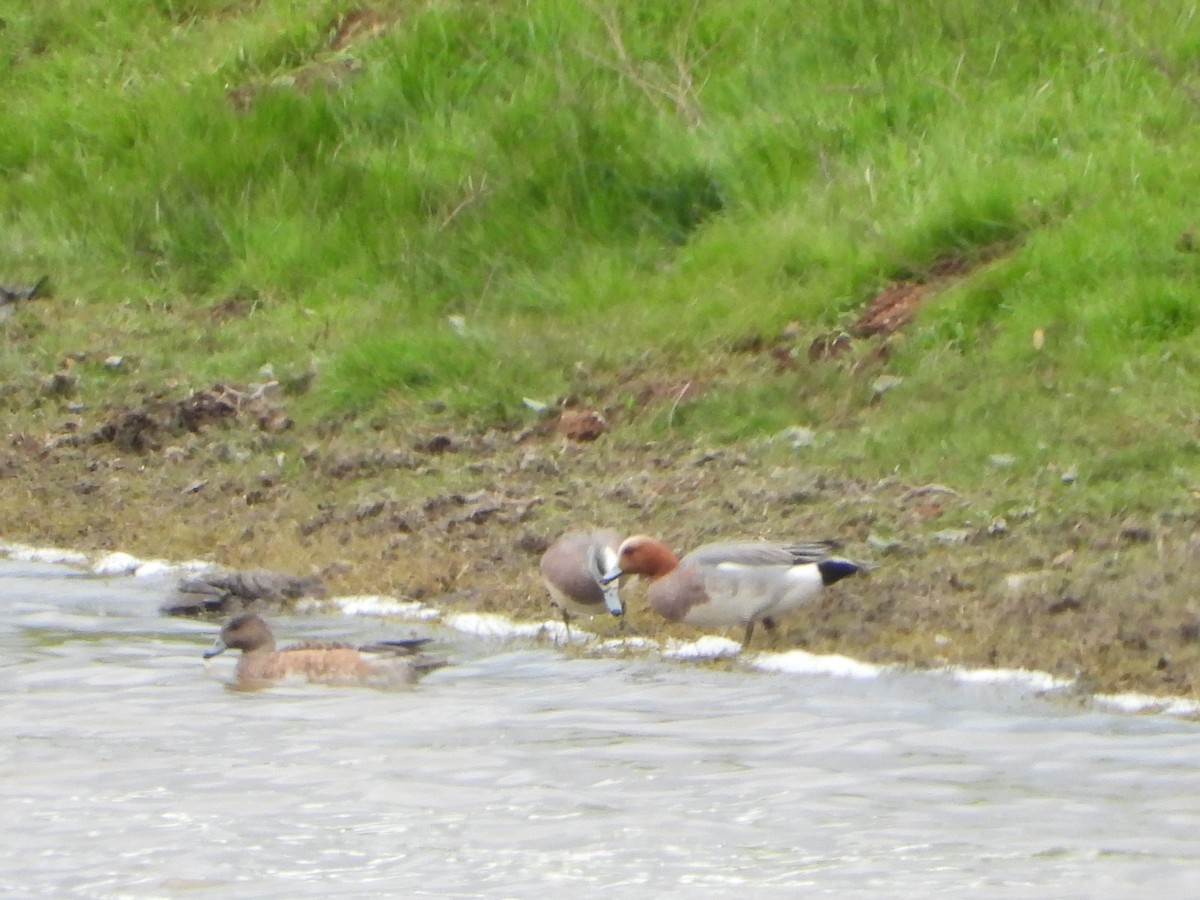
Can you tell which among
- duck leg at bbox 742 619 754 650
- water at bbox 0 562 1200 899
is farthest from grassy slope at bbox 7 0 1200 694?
water at bbox 0 562 1200 899

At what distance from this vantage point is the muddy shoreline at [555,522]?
7027mm

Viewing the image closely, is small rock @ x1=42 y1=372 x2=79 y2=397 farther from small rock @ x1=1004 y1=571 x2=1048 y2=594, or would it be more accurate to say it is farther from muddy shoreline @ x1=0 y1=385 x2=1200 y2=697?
small rock @ x1=1004 y1=571 x2=1048 y2=594

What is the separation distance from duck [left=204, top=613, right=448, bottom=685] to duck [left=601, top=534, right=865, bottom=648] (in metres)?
0.70

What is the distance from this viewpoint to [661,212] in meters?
11.6

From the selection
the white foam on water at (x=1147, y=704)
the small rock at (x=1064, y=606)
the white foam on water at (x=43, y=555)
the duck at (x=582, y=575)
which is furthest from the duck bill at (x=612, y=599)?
the white foam on water at (x=43, y=555)

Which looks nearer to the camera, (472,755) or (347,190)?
(472,755)

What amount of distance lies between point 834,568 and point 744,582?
0.32 meters

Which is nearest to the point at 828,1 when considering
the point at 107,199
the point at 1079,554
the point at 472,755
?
the point at 107,199

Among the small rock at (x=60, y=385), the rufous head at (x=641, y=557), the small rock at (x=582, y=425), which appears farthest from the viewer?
the small rock at (x=60, y=385)

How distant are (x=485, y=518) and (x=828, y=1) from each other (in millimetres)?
4582

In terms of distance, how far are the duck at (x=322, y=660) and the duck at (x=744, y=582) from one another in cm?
70

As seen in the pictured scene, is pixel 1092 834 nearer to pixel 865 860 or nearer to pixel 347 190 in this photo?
pixel 865 860

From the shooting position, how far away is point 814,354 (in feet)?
32.5

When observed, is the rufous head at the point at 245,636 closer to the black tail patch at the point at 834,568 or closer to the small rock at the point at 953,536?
the black tail patch at the point at 834,568
